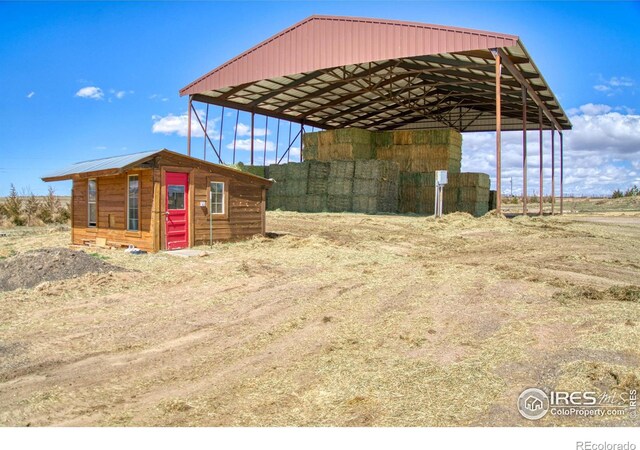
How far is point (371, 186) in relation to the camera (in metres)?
26.1

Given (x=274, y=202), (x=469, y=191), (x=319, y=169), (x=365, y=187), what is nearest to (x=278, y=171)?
(x=274, y=202)

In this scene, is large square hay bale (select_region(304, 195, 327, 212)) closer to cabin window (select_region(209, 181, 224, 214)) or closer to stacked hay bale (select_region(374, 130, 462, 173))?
stacked hay bale (select_region(374, 130, 462, 173))

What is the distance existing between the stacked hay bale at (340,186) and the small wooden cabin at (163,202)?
933 cm

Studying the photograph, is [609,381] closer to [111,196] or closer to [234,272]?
[234,272]

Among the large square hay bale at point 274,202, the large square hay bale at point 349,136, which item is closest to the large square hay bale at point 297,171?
the large square hay bale at point 274,202

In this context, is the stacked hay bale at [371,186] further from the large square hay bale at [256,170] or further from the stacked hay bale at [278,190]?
the large square hay bale at [256,170]

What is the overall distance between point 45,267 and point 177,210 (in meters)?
4.94

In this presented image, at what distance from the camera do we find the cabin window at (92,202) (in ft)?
56.9

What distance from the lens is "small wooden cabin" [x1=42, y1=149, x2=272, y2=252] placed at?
14.8 m

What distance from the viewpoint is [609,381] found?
496 cm

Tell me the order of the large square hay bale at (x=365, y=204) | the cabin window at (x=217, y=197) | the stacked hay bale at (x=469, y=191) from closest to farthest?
1. the cabin window at (x=217, y=197)
2. the large square hay bale at (x=365, y=204)
3. the stacked hay bale at (x=469, y=191)

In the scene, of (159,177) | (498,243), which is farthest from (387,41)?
(159,177)

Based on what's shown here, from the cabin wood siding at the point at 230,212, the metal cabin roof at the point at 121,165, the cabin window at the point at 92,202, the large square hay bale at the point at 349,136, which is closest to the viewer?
the metal cabin roof at the point at 121,165

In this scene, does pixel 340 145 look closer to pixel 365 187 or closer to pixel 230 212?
pixel 365 187
